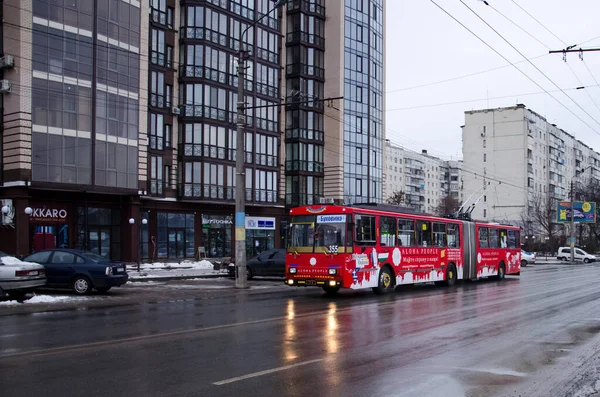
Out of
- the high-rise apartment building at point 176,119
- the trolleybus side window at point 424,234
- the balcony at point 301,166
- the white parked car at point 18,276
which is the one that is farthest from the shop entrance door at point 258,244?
the white parked car at point 18,276

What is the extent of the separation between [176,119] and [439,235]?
88.0 feet

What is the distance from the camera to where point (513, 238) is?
3341 centimetres

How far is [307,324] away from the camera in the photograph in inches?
512

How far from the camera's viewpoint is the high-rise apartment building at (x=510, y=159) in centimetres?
9950

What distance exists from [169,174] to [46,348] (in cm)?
3656

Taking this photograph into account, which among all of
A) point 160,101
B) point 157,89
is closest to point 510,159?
point 160,101

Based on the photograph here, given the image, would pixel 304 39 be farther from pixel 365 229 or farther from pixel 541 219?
pixel 541 219

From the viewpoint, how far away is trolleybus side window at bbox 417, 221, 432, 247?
78.1 ft

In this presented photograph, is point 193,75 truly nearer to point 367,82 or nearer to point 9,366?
point 367,82

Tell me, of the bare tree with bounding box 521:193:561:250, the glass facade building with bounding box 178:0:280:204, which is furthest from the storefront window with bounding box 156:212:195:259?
the bare tree with bounding box 521:193:561:250

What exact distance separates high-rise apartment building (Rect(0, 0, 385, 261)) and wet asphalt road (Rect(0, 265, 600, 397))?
10981mm

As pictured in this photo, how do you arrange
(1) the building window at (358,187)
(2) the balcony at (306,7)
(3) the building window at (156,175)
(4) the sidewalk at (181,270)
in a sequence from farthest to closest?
(1) the building window at (358,187) < (2) the balcony at (306,7) < (3) the building window at (156,175) < (4) the sidewalk at (181,270)

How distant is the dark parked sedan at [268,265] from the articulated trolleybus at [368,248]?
8190 mm

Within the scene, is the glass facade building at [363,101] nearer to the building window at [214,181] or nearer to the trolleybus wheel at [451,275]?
the building window at [214,181]
